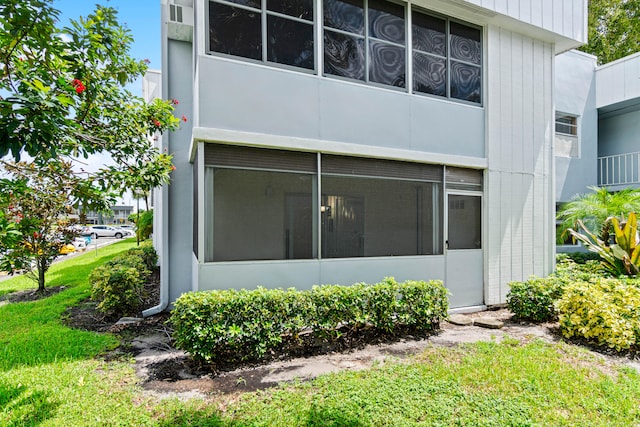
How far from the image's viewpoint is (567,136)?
1079 cm

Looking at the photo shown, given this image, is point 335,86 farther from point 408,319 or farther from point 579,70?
point 579,70

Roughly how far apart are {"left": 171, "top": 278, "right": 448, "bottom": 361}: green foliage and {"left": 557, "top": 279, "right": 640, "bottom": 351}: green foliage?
1926mm

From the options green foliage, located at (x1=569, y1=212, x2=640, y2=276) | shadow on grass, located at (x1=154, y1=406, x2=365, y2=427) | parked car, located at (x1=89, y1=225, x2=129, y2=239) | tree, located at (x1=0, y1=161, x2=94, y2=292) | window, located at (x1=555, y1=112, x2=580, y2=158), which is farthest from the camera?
parked car, located at (x1=89, y1=225, x2=129, y2=239)

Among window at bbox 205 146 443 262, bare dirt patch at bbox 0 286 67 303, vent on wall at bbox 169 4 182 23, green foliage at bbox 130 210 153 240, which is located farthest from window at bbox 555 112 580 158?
green foliage at bbox 130 210 153 240

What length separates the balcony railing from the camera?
426 inches

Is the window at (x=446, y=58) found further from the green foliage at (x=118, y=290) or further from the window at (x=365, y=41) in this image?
the green foliage at (x=118, y=290)

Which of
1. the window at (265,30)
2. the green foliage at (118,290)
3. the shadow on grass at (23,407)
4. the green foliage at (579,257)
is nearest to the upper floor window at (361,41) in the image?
the window at (265,30)

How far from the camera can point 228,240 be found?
4820mm

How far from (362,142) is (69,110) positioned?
3.97 metres

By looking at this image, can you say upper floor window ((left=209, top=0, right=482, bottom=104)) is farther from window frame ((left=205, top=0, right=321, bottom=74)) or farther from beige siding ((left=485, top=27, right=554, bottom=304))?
beige siding ((left=485, top=27, right=554, bottom=304))

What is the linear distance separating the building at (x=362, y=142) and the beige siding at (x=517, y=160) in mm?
36

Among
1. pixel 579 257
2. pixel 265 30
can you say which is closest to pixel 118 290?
pixel 265 30

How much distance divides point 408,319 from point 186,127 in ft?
17.5

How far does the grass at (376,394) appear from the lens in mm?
2971
